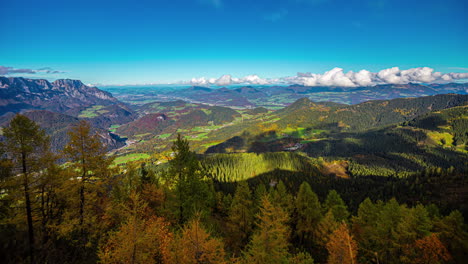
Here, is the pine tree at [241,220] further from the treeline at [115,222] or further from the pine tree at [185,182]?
the pine tree at [185,182]

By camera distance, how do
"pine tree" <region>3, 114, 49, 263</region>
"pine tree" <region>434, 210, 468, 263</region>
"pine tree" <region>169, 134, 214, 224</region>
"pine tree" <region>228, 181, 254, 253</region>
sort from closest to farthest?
"pine tree" <region>3, 114, 49, 263</region>
"pine tree" <region>169, 134, 214, 224</region>
"pine tree" <region>434, 210, 468, 263</region>
"pine tree" <region>228, 181, 254, 253</region>

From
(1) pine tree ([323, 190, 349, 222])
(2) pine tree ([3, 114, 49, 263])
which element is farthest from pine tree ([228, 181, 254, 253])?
(2) pine tree ([3, 114, 49, 263])

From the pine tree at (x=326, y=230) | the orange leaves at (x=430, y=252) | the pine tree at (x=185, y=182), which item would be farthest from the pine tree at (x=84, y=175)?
the orange leaves at (x=430, y=252)

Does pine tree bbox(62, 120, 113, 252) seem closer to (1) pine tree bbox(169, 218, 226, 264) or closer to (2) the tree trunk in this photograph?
(2) the tree trunk

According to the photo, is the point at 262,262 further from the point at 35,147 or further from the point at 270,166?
the point at 270,166

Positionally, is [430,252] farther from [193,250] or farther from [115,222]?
[115,222]

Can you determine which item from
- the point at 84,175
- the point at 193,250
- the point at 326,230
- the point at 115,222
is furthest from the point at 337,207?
the point at 84,175

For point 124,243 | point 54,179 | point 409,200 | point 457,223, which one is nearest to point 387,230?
point 457,223

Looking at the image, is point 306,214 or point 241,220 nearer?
point 241,220

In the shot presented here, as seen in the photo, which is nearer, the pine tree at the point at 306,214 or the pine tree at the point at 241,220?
the pine tree at the point at 241,220
